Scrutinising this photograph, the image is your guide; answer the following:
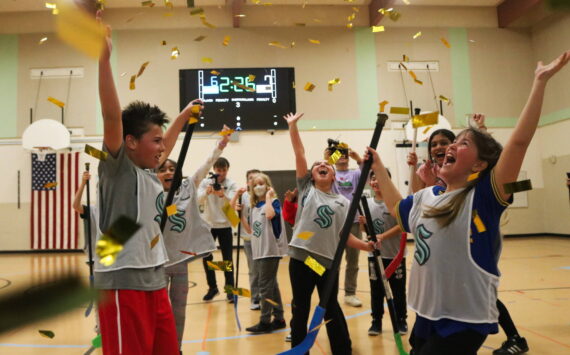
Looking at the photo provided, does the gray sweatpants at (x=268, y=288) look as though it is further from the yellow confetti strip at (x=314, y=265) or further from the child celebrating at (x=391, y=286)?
the yellow confetti strip at (x=314, y=265)

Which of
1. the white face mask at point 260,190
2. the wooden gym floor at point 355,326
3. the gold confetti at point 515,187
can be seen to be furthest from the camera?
the white face mask at point 260,190

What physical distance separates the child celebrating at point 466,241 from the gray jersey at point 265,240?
2293 mm

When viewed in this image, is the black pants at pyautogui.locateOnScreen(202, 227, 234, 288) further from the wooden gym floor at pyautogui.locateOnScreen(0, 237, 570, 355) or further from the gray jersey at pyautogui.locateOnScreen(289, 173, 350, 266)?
the gray jersey at pyautogui.locateOnScreen(289, 173, 350, 266)

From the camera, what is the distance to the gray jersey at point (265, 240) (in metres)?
4.12

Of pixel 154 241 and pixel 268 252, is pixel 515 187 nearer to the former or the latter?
pixel 154 241

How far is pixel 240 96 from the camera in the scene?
35.6 ft

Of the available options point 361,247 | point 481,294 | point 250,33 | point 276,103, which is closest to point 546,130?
point 276,103

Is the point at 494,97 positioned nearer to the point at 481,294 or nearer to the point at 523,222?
the point at 523,222

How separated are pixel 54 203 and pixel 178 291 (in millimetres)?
9305

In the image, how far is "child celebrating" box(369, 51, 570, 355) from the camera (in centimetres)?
163

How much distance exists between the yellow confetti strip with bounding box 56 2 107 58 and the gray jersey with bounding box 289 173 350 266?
276cm

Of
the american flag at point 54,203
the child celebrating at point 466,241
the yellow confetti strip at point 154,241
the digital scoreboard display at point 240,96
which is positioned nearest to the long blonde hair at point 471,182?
the child celebrating at point 466,241

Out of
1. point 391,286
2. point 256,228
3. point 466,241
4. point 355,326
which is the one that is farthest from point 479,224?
point 256,228

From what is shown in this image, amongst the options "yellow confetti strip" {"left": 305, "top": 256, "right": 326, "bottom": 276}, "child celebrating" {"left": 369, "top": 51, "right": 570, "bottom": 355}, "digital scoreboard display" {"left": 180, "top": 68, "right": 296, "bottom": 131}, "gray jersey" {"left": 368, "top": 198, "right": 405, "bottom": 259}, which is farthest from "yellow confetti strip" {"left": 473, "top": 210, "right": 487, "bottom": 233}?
"digital scoreboard display" {"left": 180, "top": 68, "right": 296, "bottom": 131}
